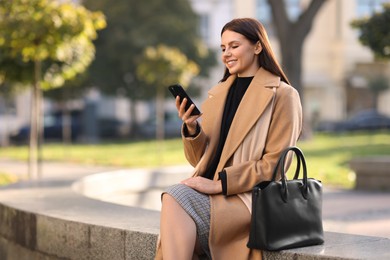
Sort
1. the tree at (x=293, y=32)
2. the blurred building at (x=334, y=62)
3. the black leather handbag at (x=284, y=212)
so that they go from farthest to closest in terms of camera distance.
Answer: the blurred building at (x=334, y=62), the tree at (x=293, y=32), the black leather handbag at (x=284, y=212)

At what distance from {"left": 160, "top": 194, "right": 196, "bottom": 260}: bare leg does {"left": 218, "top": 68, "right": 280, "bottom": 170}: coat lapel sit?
446mm

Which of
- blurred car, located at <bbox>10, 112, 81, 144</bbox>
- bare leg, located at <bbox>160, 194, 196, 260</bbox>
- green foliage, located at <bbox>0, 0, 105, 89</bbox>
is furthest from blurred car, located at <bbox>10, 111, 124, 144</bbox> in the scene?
bare leg, located at <bbox>160, 194, 196, 260</bbox>

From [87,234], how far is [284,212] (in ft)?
Answer: 6.35

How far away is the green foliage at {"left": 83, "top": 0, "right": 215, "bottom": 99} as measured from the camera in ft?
133

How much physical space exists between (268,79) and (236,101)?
0.26 m

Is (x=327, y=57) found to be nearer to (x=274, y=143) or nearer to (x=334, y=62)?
(x=334, y=62)

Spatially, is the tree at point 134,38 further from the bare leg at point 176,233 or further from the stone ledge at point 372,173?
the bare leg at point 176,233

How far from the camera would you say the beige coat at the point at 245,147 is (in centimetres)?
470

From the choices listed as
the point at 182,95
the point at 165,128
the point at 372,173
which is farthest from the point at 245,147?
the point at 165,128

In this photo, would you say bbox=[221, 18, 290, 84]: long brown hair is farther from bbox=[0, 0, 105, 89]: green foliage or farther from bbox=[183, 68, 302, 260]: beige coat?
bbox=[0, 0, 105, 89]: green foliage

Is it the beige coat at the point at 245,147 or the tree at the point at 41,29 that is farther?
the tree at the point at 41,29

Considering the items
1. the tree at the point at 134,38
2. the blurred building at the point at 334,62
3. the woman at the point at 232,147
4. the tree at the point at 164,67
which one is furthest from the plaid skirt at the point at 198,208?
the blurred building at the point at 334,62

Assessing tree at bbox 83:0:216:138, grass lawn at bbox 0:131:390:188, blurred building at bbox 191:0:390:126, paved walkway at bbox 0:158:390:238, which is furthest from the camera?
blurred building at bbox 191:0:390:126

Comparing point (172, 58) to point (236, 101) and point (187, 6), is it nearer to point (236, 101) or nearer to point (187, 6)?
point (187, 6)
